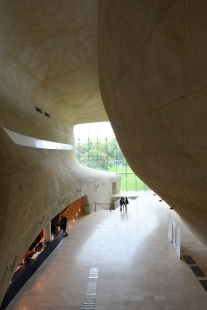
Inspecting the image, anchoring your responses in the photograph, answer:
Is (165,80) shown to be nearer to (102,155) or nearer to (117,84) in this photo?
(117,84)

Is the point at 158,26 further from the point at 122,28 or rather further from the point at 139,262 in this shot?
the point at 139,262

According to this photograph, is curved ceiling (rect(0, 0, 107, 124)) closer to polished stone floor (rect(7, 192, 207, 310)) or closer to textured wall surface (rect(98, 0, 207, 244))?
textured wall surface (rect(98, 0, 207, 244))

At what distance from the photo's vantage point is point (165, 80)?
3.43m

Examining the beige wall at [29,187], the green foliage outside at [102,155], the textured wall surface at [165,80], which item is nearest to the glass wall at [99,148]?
the green foliage outside at [102,155]

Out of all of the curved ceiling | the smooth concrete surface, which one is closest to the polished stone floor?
the smooth concrete surface

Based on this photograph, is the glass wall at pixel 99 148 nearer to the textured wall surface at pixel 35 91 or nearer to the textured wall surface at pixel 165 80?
the textured wall surface at pixel 35 91

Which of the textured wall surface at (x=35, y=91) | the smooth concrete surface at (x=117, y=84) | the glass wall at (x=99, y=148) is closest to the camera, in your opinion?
the smooth concrete surface at (x=117, y=84)

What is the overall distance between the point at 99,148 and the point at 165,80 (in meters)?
31.6

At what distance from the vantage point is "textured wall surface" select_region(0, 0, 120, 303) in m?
5.02

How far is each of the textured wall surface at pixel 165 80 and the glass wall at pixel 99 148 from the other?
1127 inches

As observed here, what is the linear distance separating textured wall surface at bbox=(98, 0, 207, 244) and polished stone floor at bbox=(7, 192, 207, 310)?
3990 mm

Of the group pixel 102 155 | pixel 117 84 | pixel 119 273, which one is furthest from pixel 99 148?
pixel 117 84

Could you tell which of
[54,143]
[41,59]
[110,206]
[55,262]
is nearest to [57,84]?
[41,59]

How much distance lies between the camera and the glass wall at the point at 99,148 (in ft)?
113
